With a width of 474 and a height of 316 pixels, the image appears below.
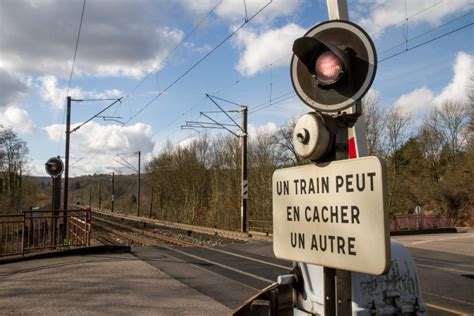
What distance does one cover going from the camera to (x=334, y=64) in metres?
2.63

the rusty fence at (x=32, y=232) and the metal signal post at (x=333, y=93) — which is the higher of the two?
the metal signal post at (x=333, y=93)

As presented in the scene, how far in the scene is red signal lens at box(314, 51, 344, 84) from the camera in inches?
103

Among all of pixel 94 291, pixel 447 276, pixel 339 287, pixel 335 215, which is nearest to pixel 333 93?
pixel 335 215

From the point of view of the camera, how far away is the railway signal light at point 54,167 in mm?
16297

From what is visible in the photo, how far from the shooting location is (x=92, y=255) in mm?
14289

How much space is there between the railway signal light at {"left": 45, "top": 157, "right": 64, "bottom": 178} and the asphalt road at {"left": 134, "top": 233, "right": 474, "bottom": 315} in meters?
4.34

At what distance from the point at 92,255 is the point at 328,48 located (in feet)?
43.1

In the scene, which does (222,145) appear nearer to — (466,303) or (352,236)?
(466,303)

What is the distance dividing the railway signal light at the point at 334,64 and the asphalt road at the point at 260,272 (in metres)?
5.94

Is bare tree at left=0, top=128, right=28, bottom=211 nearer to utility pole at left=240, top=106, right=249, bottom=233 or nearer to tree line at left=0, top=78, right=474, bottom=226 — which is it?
tree line at left=0, top=78, right=474, bottom=226

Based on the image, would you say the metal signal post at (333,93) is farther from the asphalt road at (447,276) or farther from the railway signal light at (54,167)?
the railway signal light at (54,167)

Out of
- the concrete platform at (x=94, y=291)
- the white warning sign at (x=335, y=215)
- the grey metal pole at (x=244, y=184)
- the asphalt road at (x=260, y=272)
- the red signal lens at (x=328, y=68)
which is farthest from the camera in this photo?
the grey metal pole at (x=244, y=184)

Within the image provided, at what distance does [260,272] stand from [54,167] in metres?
8.70

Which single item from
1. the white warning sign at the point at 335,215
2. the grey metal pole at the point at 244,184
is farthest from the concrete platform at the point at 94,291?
the grey metal pole at the point at 244,184
